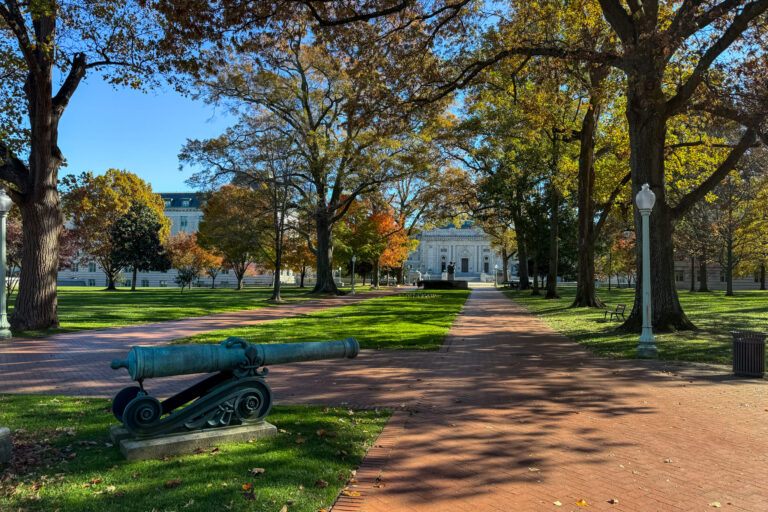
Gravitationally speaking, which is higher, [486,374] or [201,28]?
[201,28]

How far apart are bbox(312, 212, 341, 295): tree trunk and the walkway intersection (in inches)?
982

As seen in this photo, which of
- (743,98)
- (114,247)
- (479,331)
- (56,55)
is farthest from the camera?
(114,247)

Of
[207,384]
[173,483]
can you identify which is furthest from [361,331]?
[173,483]

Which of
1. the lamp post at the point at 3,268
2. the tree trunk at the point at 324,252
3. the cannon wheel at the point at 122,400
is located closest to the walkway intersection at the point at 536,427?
the cannon wheel at the point at 122,400

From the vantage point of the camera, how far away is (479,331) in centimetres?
1490

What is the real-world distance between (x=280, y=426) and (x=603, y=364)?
22.7 ft

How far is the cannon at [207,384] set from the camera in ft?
13.0

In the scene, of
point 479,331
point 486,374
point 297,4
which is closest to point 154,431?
point 486,374

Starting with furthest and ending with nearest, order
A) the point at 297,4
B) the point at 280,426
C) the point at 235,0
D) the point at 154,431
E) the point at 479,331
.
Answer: the point at 479,331
the point at 297,4
the point at 235,0
the point at 280,426
the point at 154,431

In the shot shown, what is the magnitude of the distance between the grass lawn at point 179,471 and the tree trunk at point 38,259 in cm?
999

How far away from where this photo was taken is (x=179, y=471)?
153 inches

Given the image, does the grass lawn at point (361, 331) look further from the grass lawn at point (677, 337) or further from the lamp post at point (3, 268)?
the lamp post at point (3, 268)

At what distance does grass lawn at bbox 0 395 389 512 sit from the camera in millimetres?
3393

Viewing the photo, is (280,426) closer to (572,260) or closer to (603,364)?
(603,364)
